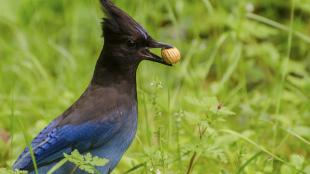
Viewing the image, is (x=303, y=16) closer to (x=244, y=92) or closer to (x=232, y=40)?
(x=232, y=40)

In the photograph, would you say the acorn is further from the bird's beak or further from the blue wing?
the blue wing

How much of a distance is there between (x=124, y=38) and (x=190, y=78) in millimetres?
1372

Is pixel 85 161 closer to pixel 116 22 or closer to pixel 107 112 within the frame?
pixel 107 112

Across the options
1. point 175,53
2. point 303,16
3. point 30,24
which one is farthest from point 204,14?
point 175,53

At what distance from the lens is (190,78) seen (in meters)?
4.74

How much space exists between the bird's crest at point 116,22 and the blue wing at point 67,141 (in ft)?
1.11

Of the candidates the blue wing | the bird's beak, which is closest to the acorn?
the bird's beak

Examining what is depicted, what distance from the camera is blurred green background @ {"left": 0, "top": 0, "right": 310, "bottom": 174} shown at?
3.80m

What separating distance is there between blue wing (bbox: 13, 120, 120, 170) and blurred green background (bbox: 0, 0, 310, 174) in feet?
0.58

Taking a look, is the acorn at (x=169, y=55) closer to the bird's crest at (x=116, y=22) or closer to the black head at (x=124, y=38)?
the black head at (x=124, y=38)

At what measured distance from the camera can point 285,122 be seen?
13.5ft

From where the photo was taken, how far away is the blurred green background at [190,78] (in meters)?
3.80

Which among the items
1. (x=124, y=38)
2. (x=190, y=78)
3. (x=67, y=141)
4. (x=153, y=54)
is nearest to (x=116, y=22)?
(x=124, y=38)

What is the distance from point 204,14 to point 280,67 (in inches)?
45.0
